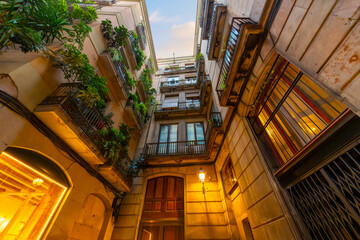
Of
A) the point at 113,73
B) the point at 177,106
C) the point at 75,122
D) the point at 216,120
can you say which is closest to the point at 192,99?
the point at 177,106

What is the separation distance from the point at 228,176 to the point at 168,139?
210 inches

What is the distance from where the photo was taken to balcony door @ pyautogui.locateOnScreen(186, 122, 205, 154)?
368 inches

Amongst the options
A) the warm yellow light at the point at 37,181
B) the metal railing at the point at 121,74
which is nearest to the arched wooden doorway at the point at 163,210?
the warm yellow light at the point at 37,181

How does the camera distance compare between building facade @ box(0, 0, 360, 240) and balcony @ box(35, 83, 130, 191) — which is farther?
balcony @ box(35, 83, 130, 191)

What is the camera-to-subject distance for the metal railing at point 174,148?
30.1ft

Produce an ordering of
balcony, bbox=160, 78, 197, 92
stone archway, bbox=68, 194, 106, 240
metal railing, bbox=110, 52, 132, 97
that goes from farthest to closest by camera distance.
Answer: balcony, bbox=160, 78, 197, 92 → metal railing, bbox=110, 52, 132, 97 → stone archway, bbox=68, 194, 106, 240

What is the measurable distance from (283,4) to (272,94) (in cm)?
239

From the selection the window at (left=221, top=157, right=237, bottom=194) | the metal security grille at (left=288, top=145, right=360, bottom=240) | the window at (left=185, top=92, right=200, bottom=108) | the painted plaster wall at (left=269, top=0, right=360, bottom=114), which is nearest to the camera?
the painted plaster wall at (left=269, top=0, right=360, bottom=114)

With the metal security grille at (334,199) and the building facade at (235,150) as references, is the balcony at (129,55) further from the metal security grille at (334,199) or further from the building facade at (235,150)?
the metal security grille at (334,199)

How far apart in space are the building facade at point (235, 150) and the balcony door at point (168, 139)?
1.00m

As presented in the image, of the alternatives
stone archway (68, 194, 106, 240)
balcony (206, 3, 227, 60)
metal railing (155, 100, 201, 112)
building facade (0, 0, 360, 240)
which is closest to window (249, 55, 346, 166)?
building facade (0, 0, 360, 240)

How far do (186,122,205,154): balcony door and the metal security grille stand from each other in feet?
21.3

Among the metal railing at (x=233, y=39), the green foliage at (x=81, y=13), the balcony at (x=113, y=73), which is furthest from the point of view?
the balcony at (x=113, y=73)

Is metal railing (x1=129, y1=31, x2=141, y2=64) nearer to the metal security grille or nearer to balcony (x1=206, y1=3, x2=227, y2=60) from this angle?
balcony (x1=206, y1=3, x2=227, y2=60)
